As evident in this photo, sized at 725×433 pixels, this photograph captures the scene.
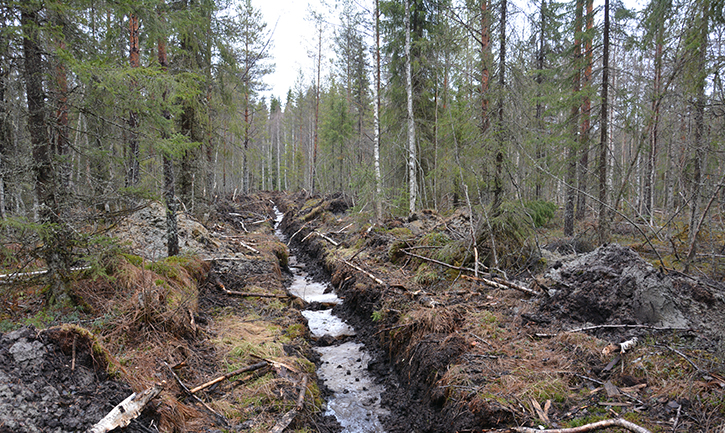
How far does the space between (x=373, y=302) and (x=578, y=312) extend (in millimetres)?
3924

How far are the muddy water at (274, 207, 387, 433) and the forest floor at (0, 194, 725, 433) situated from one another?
240 mm

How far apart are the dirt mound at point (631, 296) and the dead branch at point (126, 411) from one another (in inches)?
204

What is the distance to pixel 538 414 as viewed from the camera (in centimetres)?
324

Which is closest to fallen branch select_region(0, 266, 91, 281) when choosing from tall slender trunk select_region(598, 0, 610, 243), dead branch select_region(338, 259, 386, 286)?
dead branch select_region(338, 259, 386, 286)

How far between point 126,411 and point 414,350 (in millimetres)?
3789

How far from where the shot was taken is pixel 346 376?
5852 mm

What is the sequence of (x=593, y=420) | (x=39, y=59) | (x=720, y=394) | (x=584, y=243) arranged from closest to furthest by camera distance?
1. (x=720, y=394)
2. (x=593, y=420)
3. (x=39, y=59)
4. (x=584, y=243)

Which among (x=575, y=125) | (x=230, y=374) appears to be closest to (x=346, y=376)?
(x=230, y=374)

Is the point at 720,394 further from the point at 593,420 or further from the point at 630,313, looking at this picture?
the point at 630,313

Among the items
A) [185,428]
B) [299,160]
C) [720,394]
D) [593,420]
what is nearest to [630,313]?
[720,394]

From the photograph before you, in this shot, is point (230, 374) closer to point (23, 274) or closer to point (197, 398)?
point (197, 398)

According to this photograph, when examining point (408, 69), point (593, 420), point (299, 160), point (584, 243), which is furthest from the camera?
point (299, 160)

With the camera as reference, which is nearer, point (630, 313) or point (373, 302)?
point (630, 313)

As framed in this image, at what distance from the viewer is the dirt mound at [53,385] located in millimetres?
2365
